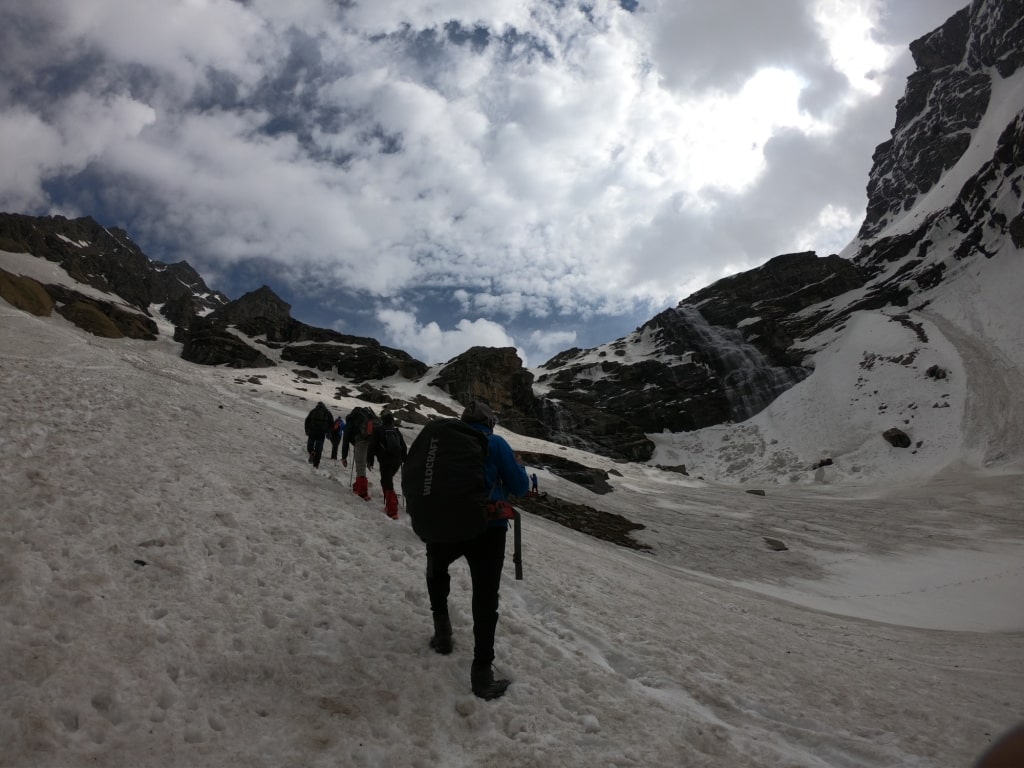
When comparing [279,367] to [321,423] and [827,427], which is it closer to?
[321,423]

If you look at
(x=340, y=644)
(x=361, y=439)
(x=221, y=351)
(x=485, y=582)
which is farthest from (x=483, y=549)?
(x=221, y=351)

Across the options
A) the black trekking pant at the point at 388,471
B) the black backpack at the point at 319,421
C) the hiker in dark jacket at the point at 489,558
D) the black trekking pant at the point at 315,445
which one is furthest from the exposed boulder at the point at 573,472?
the hiker in dark jacket at the point at 489,558

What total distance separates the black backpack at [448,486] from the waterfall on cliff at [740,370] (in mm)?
86519

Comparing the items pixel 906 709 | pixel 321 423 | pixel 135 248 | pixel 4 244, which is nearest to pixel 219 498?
pixel 321 423

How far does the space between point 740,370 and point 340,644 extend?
9610 cm

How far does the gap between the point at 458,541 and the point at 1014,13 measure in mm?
204531

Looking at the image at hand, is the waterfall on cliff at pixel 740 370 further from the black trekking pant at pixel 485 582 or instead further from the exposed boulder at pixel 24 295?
the exposed boulder at pixel 24 295

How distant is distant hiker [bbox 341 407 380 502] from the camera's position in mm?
12820

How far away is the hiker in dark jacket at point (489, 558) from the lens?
476 centimetres

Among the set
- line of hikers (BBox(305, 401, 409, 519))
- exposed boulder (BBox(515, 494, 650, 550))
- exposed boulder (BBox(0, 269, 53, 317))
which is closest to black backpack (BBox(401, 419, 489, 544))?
line of hikers (BBox(305, 401, 409, 519))

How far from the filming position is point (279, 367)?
260 ft

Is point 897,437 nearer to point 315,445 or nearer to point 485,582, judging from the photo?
point 315,445

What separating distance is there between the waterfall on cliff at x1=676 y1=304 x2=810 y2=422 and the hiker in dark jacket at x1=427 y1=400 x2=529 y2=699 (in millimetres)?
86171

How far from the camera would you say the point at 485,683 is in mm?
4730
